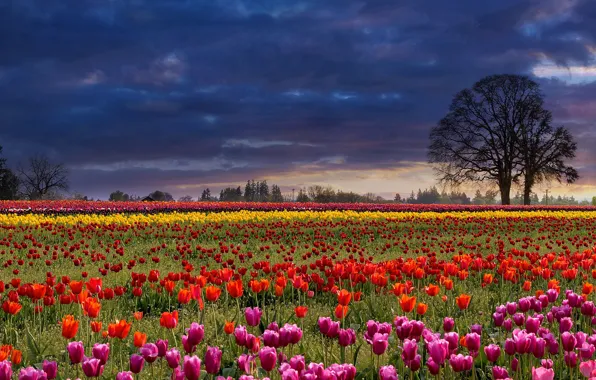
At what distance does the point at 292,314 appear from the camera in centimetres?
573

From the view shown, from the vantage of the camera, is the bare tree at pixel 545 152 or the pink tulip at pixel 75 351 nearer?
the pink tulip at pixel 75 351

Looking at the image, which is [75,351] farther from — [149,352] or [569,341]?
[569,341]

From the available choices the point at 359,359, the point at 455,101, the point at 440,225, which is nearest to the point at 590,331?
the point at 359,359

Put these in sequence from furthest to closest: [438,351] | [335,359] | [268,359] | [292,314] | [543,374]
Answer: [292,314] → [335,359] → [438,351] → [268,359] → [543,374]

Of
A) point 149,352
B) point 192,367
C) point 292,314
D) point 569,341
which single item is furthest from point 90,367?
point 292,314

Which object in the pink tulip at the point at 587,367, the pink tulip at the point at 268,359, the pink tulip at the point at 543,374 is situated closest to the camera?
the pink tulip at the point at 543,374

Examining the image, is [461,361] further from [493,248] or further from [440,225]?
[440,225]

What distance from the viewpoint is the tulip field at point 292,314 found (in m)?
3.21

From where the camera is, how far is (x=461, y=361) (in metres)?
3.04

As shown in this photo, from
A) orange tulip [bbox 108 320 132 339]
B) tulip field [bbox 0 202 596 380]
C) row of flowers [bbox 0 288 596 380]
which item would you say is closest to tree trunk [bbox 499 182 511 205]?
tulip field [bbox 0 202 596 380]

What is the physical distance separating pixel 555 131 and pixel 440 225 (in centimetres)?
3273

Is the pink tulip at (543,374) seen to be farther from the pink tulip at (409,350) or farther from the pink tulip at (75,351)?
the pink tulip at (75,351)

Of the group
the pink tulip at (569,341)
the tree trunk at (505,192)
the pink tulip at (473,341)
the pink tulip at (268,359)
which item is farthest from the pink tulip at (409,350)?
the tree trunk at (505,192)

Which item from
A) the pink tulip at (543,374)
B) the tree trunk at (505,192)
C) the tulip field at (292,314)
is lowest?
the tulip field at (292,314)
